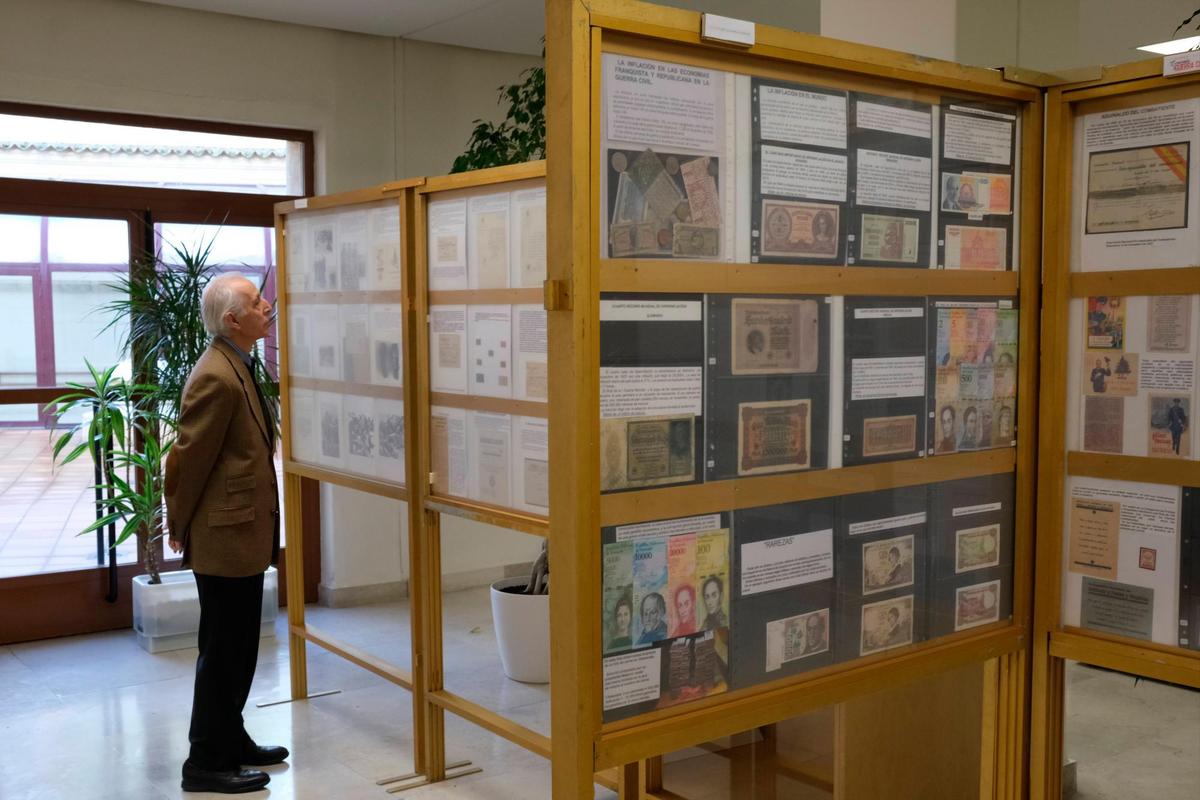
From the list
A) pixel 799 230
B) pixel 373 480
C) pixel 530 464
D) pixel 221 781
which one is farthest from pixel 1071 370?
pixel 221 781

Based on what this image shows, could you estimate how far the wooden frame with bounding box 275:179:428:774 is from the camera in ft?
12.8

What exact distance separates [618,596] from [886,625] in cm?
61

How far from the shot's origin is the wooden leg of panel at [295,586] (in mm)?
4711

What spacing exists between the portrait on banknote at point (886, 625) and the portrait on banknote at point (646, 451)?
50 centimetres

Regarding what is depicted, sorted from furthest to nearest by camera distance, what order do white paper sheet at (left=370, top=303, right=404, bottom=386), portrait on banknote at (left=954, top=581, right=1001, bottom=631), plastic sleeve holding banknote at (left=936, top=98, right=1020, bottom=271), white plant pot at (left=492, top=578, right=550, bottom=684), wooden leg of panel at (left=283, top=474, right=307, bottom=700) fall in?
1. white plant pot at (left=492, top=578, right=550, bottom=684)
2. wooden leg of panel at (left=283, top=474, right=307, bottom=700)
3. white paper sheet at (left=370, top=303, right=404, bottom=386)
4. portrait on banknote at (left=954, top=581, right=1001, bottom=631)
5. plastic sleeve holding banknote at (left=936, top=98, right=1020, bottom=271)

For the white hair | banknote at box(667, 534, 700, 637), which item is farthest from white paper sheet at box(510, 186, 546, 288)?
banknote at box(667, 534, 700, 637)

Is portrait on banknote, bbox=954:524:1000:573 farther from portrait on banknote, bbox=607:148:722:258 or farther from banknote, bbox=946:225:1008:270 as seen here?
portrait on banknote, bbox=607:148:722:258

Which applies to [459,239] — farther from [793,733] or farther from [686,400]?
[686,400]

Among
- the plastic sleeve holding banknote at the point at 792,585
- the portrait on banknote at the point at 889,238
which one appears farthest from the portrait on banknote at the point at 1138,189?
the plastic sleeve holding banknote at the point at 792,585

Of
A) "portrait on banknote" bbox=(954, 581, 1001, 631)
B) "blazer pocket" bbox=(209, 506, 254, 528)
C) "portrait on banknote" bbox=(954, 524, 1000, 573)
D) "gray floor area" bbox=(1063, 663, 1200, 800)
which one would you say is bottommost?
"gray floor area" bbox=(1063, 663, 1200, 800)

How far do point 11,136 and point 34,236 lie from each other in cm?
48

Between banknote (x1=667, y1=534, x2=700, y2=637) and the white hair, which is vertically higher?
the white hair

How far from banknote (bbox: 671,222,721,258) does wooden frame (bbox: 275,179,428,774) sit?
226cm

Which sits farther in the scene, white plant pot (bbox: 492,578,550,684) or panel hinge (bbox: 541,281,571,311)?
white plant pot (bbox: 492,578,550,684)
